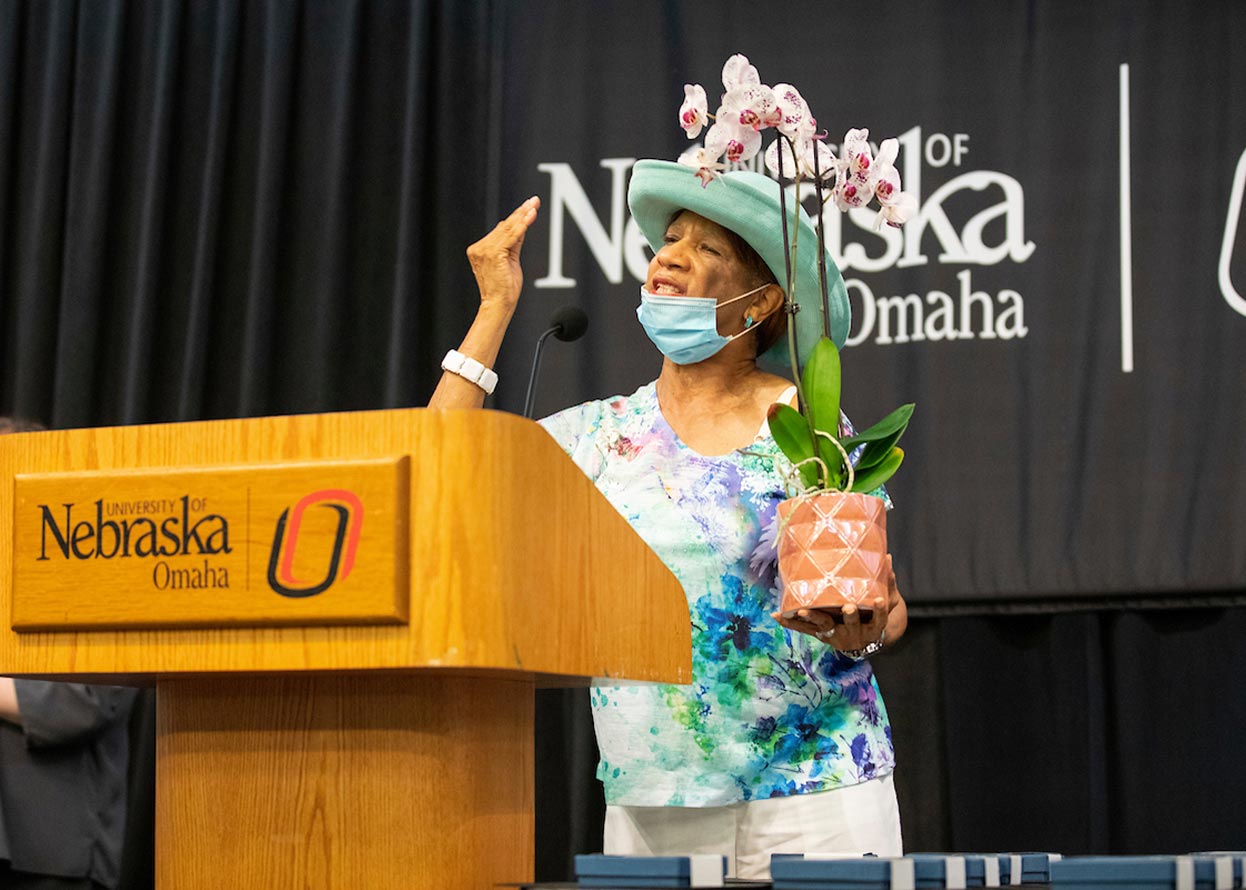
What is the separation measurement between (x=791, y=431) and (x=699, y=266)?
67 centimetres

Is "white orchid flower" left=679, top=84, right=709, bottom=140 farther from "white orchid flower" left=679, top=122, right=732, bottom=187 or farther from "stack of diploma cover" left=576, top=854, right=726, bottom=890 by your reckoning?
"stack of diploma cover" left=576, top=854, right=726, bottom=890

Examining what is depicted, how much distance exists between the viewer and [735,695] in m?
2.17

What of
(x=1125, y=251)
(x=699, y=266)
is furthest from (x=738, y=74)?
(x=1125, y=251)

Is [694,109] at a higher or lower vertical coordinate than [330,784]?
higher

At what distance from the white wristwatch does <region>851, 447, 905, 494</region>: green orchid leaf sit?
0.49 metres

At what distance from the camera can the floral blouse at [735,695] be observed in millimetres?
2150

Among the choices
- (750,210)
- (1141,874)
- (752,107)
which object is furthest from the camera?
(750,210)

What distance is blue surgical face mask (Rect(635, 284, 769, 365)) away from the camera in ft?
7.68

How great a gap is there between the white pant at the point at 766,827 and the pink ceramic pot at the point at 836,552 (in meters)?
0.53

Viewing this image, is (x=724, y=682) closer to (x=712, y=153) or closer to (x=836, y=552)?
(x=836, y=552)

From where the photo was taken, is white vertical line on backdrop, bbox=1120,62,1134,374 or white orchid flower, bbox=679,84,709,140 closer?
white orchid flower, bbox=679,84,709,140

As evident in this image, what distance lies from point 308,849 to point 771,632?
0.97 m

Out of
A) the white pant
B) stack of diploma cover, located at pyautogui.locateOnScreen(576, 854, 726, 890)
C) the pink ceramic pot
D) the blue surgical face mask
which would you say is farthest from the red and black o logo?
the blue surgical face mask

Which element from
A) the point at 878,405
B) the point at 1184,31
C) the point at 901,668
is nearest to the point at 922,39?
the point at 1184,31
